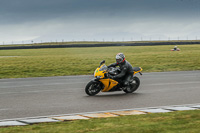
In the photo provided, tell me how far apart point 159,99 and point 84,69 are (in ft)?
52.9

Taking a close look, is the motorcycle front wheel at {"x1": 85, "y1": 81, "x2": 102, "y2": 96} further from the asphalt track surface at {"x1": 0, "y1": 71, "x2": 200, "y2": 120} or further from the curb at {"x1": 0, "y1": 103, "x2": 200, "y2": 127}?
the curb at {"x1": 0, "y1": 103, "x2": 200, "y2": 127}

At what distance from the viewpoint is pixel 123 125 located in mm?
7688

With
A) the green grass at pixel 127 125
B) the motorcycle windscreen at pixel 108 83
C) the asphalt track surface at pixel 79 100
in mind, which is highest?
the motorcycle windscreen at pixel 108 83

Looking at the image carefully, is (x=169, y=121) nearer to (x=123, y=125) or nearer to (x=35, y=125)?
(x=123, y=125)

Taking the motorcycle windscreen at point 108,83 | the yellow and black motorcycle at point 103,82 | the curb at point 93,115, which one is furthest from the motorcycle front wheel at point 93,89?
the curb at point 93,115

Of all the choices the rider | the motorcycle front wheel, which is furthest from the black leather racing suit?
the motorcycle front wheel

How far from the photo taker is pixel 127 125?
768cm

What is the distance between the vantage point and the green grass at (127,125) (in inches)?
282

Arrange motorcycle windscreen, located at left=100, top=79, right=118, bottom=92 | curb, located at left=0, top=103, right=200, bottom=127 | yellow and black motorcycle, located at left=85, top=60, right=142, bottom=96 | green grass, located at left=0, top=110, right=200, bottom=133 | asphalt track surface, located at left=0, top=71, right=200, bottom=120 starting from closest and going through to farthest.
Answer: green grass, located at left=0, top=110, right=200, bottom=133 < curb, located at left=0, top=103, right=200, bottom=127 < asphalt track surface, located at left=0, top=71, right=200, bottom=120 < yellow and black motorcycle, located at left=85, top=60, right=142, bottom=96 < motorcycle windscreen, located at left=100, top=79, right=118, bottom=92

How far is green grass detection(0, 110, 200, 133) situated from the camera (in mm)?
7160

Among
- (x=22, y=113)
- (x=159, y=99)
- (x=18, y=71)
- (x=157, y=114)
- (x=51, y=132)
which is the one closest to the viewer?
(x=51, y=132)

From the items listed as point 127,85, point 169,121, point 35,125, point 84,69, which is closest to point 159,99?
point 127,85

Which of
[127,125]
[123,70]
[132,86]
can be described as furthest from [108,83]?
[127,125]

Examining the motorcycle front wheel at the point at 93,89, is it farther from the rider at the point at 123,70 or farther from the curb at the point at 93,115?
the curb at the point at 93,115
